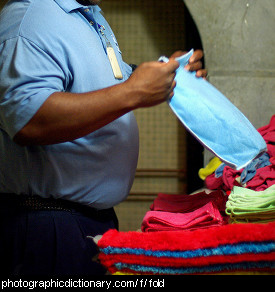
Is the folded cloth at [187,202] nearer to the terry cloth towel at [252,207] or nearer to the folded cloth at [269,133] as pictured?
the terry cloth towel at [252,207]

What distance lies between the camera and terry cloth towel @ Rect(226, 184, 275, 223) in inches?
49.3

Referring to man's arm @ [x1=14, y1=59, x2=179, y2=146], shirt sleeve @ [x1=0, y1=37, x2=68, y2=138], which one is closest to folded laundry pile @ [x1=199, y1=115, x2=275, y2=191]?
man's arm @ [x1=14, y1=59, x2=179, y2=146]

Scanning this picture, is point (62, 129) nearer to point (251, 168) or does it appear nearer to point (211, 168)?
point (251, 168)

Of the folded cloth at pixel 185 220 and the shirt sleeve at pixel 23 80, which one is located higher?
the shirt sleeve at pixel 23 80

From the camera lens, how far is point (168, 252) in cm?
98

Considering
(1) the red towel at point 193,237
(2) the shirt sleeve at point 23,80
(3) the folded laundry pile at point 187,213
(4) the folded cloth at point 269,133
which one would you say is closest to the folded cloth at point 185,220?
(3) the folded laundry pile at point 187,213

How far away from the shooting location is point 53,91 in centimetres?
99

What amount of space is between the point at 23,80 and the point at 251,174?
3.41 ft

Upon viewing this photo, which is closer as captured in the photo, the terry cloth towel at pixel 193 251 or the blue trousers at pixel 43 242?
the terry cloth towel at pixel 193 251

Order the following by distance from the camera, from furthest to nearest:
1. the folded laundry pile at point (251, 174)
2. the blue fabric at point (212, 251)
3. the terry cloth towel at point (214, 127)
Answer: the folded laundry pile at point (251, 174) < the terry cloth towel at point (214, 127) < the blue fabric at point (212, 251)

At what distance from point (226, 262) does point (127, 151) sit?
1.50 feet

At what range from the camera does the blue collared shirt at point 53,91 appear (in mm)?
1001

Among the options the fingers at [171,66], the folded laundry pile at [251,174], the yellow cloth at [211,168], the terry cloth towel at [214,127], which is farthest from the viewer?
the yellow cloth at [211,168]

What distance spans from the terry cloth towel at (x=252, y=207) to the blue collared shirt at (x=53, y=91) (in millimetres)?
318
